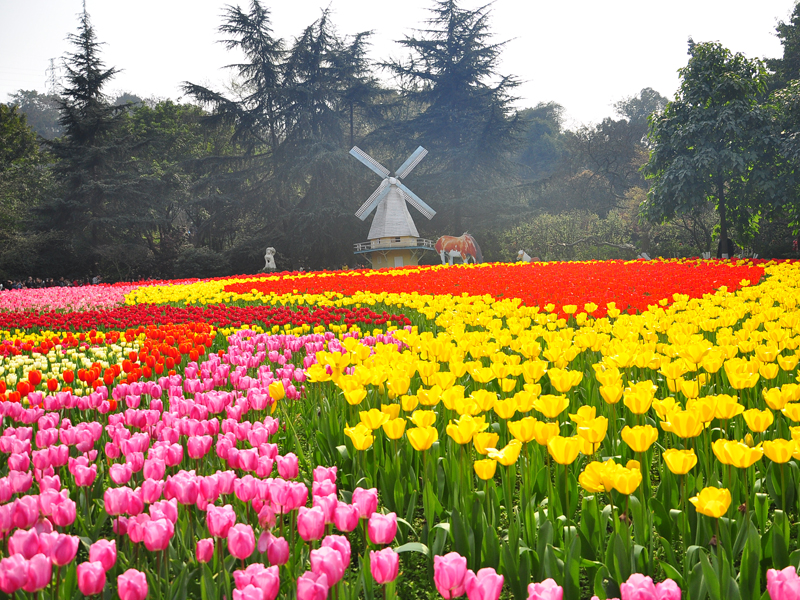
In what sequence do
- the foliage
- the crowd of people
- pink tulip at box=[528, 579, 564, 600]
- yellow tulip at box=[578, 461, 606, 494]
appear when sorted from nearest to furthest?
pink tulip at box=[528, 579, 564, 600] → yellow tulip at box=[578, 461, 606, 494] → the foliage → the crowd of people

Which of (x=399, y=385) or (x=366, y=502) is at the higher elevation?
(x=399, y=385)

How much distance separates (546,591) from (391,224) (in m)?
28.9

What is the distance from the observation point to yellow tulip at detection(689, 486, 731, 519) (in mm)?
1328

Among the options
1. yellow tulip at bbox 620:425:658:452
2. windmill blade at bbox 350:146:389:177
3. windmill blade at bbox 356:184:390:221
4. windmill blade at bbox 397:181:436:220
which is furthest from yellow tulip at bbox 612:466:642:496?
windmill blade at bbox 350:146:389:177

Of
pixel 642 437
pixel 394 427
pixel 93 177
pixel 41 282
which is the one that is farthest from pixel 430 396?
pixel 93 177

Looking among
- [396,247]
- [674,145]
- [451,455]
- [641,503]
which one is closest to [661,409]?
[641,503]

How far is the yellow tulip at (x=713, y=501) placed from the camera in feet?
4.36

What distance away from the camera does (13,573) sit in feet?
3.84

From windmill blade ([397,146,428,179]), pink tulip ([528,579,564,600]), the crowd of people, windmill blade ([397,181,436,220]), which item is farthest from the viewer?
windmill blade ([397,146,428,179])

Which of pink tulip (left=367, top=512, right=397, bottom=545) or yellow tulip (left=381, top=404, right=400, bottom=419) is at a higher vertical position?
yellow tulip (left=381, top=404, right=400, bottom=419)

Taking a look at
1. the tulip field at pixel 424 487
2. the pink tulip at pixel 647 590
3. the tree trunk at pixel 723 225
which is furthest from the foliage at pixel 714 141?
the pink tulip at pixel 647 590

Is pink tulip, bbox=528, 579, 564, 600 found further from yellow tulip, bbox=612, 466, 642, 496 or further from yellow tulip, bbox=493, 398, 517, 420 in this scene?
yellow tulip, bbox=493, 398, 517, 420

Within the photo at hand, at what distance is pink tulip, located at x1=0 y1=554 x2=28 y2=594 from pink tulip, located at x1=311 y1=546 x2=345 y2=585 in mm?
633

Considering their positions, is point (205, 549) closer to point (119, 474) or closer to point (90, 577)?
point (90, 577)
